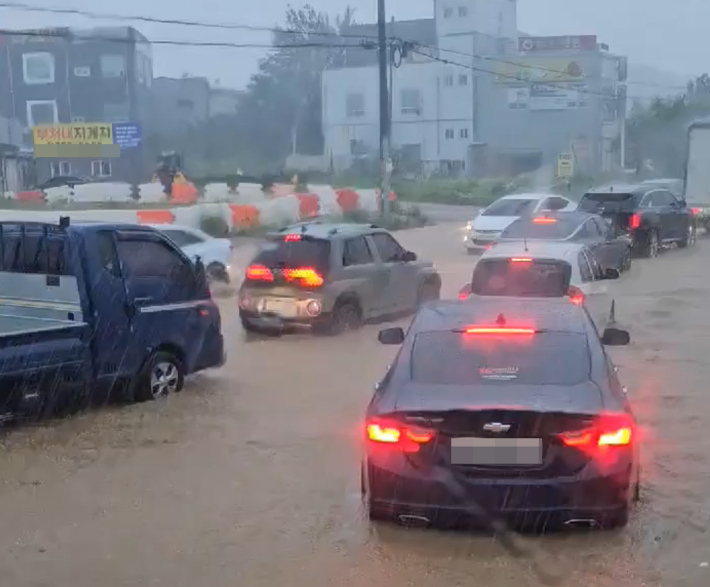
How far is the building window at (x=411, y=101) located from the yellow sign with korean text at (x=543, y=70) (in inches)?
219

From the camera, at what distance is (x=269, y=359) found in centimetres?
1300

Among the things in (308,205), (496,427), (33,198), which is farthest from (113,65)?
(496,427)

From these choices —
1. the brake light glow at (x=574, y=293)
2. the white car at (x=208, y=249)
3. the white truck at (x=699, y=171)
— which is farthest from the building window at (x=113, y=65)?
the brake light glow at (x=574, y=293)

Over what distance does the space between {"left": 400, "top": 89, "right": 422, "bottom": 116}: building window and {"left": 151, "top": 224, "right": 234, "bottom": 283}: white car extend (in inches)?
2119

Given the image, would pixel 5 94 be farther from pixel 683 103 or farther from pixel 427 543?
pixel 427 543

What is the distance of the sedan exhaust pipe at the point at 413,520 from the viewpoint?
576cm

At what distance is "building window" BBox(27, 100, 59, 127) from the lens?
225ft

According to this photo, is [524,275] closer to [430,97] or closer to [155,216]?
[155,216]

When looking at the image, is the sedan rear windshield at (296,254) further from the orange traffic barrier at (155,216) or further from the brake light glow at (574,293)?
the orange traffic barrier at (155,216)

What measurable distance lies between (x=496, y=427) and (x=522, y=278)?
664cm

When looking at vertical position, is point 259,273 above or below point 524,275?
below

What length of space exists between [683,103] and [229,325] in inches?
2341

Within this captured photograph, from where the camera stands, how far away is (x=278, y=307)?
14.1 m

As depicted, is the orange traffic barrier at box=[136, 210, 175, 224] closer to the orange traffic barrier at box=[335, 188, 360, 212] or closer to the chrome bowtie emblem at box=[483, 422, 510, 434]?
the orange traffic barrier at box=[335, 188, 360, 212]
